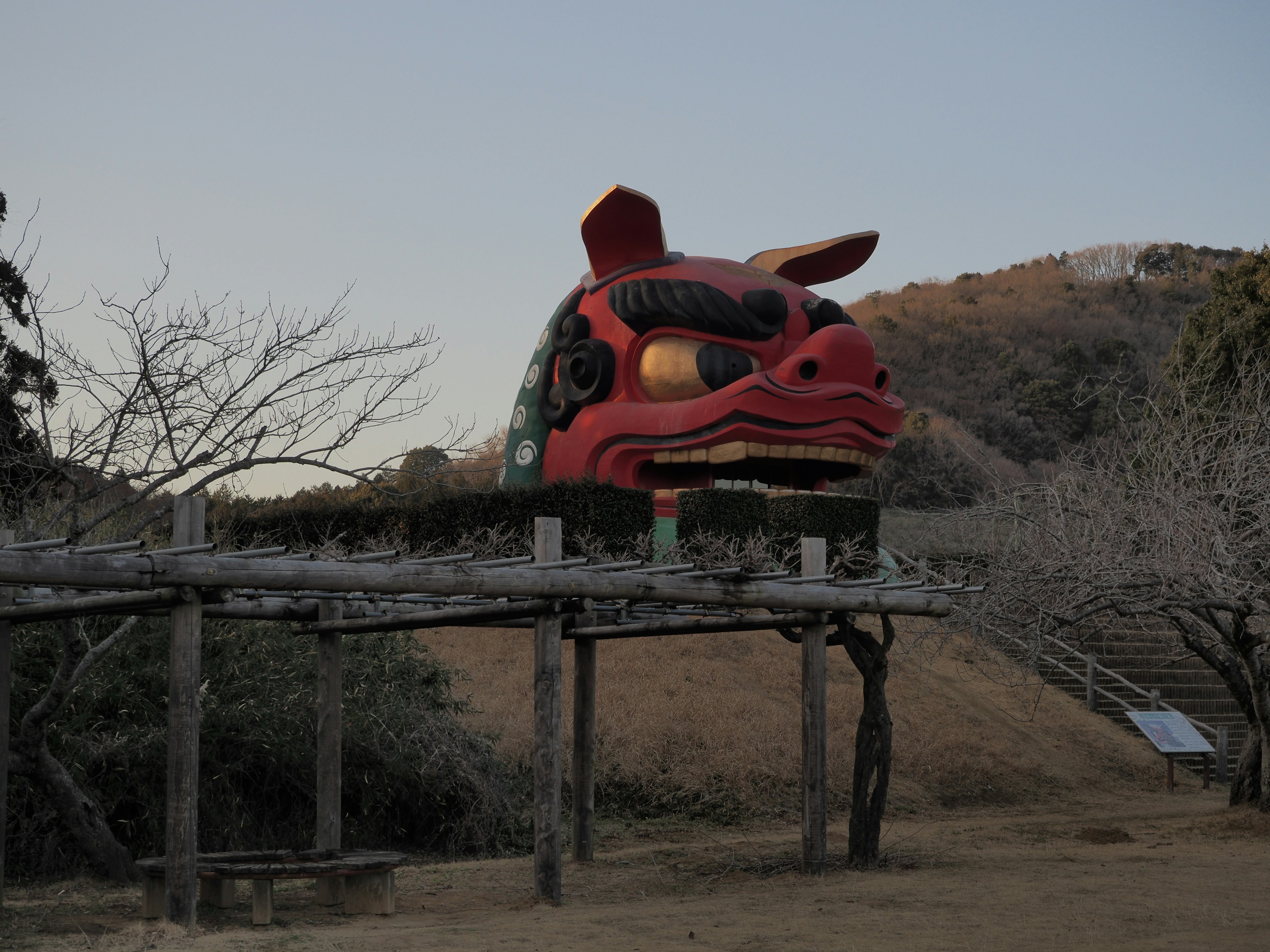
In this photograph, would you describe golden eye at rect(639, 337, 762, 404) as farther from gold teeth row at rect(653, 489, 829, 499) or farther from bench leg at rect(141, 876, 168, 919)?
bench leg at rect(141, 876, 168, 919)

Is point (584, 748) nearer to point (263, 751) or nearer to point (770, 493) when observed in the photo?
point (263, 751)

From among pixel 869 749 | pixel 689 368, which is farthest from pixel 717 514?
pixel 869 749

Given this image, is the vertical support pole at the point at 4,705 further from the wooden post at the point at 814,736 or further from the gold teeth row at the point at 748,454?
the gold teeth row at the point at 748,454

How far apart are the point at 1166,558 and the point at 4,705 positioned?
9.04 metres

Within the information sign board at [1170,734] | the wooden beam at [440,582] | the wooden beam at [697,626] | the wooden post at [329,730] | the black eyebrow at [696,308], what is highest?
the black eyebrow at [696,308]

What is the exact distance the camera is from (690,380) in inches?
722

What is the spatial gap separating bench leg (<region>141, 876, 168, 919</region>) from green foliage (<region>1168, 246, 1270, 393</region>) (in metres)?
18.9

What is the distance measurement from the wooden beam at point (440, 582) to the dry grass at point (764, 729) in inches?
206

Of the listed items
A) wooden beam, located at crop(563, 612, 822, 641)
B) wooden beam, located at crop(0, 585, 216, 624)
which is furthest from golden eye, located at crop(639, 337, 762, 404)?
wooden beam, located at crop(0, 585, 216, 624)

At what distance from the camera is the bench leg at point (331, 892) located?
844 cm

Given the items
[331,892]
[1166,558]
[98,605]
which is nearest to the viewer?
[98,605]

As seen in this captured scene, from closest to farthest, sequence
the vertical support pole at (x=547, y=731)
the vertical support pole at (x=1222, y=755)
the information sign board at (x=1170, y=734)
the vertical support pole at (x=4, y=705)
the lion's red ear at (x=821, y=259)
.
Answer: the vertical support pole at (x=4, y=705), the vertical support pole at (x=547, y=731), the information sign board at (x=1170, y=734), the vertical support pole at (x=1222, y=755), the lion's red ear at (x=821, y=259)

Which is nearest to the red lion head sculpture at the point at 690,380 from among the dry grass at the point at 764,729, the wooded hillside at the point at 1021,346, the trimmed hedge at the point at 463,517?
the trimmed hedge at the point at 463,517

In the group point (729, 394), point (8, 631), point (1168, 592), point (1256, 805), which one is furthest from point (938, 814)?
point (8, 631)
